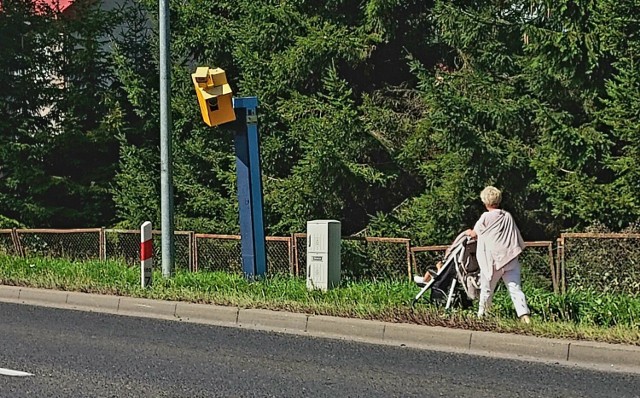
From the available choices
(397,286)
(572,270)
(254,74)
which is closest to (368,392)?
(397,286)

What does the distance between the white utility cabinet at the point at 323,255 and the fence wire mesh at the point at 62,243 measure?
20.4 feet

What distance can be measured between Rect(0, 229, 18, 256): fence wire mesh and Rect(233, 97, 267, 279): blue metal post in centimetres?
753

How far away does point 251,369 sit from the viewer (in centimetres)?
830

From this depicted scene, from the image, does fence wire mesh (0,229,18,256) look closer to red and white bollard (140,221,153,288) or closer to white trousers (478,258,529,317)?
red and white bollard (140,221,153,288)

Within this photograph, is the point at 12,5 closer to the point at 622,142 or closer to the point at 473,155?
the point at 473,155

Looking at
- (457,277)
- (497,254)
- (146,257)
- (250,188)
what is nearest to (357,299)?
(457,277)

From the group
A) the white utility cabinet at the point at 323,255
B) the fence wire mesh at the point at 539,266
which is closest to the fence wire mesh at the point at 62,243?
the white utility cabinet at the point at 323,255

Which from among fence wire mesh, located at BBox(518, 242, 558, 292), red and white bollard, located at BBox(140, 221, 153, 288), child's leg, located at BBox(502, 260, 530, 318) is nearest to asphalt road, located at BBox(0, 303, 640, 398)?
child's leg, located at BBox(502, 260, 530, 318)

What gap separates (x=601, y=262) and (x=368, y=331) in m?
4.88

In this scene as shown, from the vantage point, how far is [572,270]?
13711 mm

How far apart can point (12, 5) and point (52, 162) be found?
3640mm

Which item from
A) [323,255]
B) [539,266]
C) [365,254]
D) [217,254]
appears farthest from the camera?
[217,254]

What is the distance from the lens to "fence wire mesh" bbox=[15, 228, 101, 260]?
17797mm

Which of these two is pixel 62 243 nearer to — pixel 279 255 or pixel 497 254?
pixel 279 255
